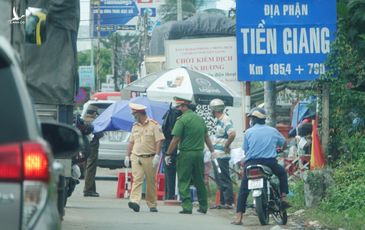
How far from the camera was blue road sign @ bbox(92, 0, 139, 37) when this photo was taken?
47.3 meters

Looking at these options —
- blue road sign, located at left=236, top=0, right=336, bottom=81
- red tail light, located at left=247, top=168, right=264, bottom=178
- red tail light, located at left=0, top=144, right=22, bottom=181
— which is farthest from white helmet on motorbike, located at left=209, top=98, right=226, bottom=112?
red tail light, located at left=0, top=144, right=22, bottom=181

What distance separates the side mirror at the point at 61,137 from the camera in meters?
6.05

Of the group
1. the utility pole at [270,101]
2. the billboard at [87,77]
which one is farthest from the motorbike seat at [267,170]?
the billboard at [87,77]

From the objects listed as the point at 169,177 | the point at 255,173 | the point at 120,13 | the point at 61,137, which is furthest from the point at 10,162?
the point at 120,13

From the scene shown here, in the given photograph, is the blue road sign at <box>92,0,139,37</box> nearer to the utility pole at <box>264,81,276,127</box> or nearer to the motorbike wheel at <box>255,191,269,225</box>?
the utility pole at <box>264,81,276,127</box>

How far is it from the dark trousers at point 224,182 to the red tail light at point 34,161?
13413 millimetres

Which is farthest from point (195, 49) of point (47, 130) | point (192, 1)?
point (192, 1)

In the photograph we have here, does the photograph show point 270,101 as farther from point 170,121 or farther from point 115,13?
point 115,13

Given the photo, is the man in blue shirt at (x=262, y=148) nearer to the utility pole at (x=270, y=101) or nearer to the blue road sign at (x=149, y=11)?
the utility pole at (x=270, y=101)

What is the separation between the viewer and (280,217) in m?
14.9

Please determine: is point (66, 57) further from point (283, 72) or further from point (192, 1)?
point (192, 1)

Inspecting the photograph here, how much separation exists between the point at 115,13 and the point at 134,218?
33049 mm

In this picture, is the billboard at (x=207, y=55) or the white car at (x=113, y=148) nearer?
the billboard at (x=207, y=55)

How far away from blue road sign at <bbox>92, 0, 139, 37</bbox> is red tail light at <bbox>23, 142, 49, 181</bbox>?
42264mm
